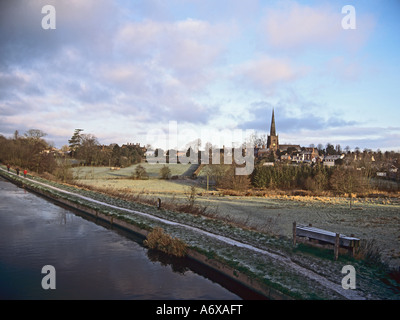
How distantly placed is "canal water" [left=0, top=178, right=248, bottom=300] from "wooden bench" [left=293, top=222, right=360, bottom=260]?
3479 mm

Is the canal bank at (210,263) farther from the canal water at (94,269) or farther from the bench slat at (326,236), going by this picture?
the bench slat at (326,236)

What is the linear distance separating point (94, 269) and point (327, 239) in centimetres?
731

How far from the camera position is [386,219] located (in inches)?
806

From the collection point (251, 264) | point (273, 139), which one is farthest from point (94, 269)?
point (273, 139)

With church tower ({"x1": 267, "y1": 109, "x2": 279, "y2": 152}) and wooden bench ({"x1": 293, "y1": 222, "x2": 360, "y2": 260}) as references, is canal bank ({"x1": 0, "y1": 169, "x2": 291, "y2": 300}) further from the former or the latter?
church tower ({"x1": 267, "y1": 109, "x2": 279, "y2": 152})

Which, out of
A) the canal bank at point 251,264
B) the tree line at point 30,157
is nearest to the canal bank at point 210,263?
the canal bank at point 251,264

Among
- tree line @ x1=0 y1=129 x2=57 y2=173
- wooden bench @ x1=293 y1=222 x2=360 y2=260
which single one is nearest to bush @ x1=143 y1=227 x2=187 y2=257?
wooden bench @ x1=293 y1=222 x2=360 y2=260

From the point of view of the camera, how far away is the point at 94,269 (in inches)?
372

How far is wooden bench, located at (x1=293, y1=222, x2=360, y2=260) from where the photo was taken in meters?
9.61

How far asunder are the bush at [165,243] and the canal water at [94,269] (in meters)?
0.28

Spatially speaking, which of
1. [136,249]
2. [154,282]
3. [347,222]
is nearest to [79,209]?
[136,249]

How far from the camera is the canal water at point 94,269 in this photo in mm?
7957

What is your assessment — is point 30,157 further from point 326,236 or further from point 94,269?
point 326,236
